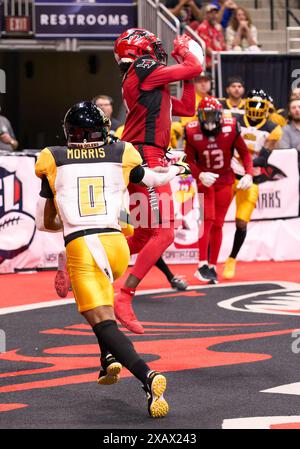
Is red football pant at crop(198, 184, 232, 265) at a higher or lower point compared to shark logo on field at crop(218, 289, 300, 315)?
higher

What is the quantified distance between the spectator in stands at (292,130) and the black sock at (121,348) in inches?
332

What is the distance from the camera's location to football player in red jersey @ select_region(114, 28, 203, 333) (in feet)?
26.8

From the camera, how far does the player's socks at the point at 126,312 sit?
Answer: 745 centimetres

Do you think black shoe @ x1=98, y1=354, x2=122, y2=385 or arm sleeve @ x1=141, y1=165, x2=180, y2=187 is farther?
arm sleeve @ x1=141, y1=165, x2=180, y2=187

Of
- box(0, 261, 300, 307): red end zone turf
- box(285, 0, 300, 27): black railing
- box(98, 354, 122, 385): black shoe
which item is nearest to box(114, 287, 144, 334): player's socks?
box(98, 354, 122, 385): black shoe

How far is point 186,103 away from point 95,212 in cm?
270

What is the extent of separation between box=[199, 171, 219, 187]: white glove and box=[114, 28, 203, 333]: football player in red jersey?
2370 mm

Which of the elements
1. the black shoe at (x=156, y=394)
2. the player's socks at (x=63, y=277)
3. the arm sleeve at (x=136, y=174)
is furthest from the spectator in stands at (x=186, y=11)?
the black shoe at (x=156, y=394)

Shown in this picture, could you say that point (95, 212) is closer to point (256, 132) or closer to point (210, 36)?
point (256, 132)

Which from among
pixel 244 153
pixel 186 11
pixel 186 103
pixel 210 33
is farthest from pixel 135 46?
pixel 186 11

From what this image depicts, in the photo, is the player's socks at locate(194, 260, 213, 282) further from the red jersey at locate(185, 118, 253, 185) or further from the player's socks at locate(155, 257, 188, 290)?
the red jersey at locate(185, 118, 253, 185)

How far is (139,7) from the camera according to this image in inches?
671

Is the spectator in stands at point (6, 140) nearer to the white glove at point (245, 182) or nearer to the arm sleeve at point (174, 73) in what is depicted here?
the white glove at point (245, 182)

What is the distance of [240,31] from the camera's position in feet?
60.7
